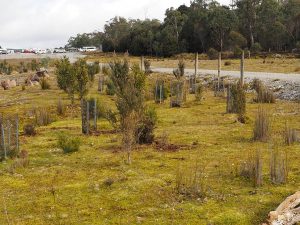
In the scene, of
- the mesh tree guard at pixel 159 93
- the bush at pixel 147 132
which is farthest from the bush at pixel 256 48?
the bush at pixel 147 132

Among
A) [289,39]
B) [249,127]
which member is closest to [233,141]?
[249,127]

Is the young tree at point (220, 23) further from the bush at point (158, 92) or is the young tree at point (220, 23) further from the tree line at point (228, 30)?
the bush at point (158, 92)

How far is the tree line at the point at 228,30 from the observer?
76.4 m

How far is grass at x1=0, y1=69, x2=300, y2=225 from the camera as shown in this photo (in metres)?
9.15

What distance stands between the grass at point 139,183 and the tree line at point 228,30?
187 feet

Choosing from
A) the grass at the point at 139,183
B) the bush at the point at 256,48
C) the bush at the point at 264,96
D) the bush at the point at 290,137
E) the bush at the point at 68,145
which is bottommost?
the grass at the point at 139,183

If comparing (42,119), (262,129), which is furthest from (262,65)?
(262,129)

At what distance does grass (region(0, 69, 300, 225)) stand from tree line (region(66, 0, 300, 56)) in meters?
56.9

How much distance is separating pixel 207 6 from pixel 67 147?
292 ft

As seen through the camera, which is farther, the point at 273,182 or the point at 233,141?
the point at 233,141

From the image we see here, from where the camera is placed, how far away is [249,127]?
1856 centimetres

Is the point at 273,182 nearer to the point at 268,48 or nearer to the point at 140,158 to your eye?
the point at 140,158

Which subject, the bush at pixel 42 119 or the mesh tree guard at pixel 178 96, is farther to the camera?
the mesh tree guard at pixel 178 96

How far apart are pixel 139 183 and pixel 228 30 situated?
2876 inches
